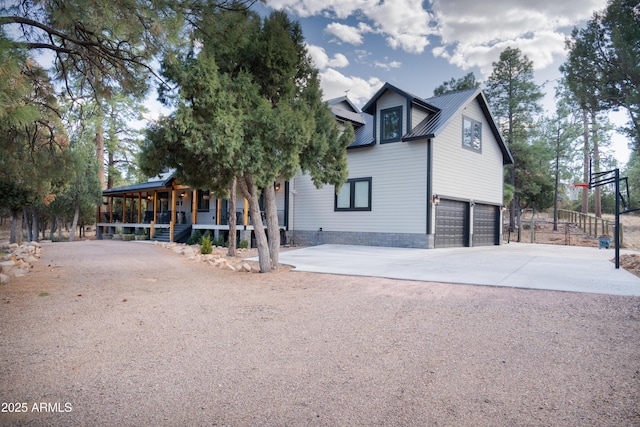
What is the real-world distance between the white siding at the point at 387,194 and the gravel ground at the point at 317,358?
780 cm

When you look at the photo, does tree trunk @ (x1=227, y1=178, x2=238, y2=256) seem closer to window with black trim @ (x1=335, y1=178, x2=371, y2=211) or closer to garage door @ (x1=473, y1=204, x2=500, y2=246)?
window with black trim @ (x1=335, y1=178, x2=371, y2=211)

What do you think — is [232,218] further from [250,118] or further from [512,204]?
[512,204]

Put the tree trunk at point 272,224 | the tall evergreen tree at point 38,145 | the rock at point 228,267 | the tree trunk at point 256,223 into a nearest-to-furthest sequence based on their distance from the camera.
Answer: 1. the tall evergreen tree at point 38,145
2. the tree trunk at point 256,223
3. the tree trunk at point 272,224
4. the rock at point 228,267

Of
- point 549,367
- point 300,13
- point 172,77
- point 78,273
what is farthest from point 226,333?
point 300,13

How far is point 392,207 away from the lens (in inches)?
553

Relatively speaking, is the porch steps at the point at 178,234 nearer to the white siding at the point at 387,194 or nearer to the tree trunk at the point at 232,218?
the white siding at the point at 387,194

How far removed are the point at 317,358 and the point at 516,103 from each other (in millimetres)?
26414

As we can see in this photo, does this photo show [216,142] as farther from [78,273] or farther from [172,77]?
[78,273]

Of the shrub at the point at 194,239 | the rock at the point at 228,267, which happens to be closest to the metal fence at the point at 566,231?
the shrub at the point at 194,239

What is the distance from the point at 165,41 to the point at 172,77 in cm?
109

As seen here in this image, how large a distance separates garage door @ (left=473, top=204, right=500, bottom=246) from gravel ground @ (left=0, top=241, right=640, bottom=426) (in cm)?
1059

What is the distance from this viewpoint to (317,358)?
3139mm

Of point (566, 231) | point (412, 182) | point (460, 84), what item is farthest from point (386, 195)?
point (460, 84)

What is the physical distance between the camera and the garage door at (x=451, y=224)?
13750mm
